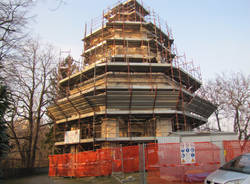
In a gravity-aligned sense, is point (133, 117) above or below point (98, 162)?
above

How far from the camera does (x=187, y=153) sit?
8.30 metres

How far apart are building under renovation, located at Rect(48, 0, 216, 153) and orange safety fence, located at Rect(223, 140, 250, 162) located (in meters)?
6.69

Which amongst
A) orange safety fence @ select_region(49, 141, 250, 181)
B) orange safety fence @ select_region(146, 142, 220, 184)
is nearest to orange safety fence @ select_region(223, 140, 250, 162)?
orange safety fence @ select_region(49, 141, 250, 181)

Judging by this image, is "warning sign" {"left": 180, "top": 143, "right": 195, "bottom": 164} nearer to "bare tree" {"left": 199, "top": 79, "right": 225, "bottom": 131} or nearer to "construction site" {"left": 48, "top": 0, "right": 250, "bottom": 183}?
"construction site" {"left": 48, "top": 0, "right": 250, "bottom": 183}

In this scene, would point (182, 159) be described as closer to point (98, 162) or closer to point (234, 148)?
point (234, 148)

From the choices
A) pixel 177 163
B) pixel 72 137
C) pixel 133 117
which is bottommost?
pixel 177 163

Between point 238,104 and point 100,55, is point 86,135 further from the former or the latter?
point 238,104

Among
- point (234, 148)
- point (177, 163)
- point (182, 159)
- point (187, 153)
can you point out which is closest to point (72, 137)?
point (177, 163)

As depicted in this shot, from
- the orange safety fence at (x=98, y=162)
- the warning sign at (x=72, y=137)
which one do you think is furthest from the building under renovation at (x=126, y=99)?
the orange safety fence at (x=98, y=162)

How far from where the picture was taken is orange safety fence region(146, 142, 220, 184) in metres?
8.04

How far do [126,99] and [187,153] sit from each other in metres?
8.41

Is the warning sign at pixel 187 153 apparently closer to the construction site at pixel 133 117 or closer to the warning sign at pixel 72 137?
the construction site at pixel 133 117

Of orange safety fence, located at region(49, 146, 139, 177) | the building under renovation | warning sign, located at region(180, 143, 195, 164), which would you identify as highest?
the building under renovation

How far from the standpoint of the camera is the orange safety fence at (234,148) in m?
9.02
